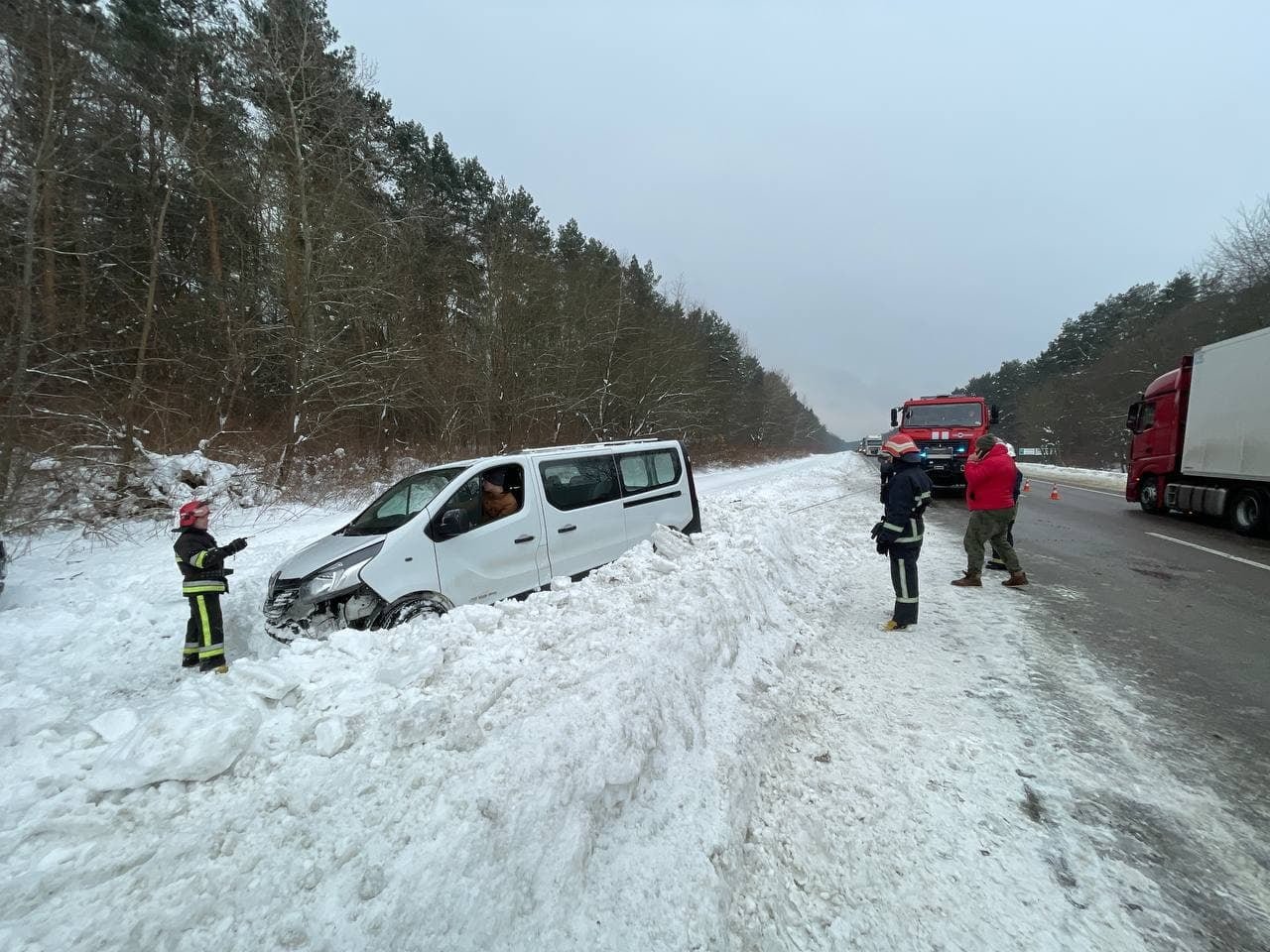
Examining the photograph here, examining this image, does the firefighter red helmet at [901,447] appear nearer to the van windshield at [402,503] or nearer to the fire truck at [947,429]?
the van windshield at [402,503]

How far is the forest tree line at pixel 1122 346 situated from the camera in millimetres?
24922

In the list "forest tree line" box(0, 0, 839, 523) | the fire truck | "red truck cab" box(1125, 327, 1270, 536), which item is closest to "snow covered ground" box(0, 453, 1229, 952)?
"forest tree line" box(0, 0, 839, 523)

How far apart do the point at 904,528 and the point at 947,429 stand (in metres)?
10.8

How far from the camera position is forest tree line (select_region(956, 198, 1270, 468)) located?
24.9 meters

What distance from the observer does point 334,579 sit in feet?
13.6

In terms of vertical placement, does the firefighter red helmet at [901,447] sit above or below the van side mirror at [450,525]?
above

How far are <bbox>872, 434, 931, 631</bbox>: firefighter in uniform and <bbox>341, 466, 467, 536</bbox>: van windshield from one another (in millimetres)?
4377

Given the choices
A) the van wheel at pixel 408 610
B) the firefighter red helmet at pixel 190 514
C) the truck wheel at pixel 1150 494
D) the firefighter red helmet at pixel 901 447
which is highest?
the firefighter red helmet at pixel 901 447

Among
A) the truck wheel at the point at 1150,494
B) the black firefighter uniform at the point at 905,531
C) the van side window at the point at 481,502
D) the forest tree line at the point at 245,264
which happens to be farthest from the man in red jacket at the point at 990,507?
the forest tree line at the point at 245,264

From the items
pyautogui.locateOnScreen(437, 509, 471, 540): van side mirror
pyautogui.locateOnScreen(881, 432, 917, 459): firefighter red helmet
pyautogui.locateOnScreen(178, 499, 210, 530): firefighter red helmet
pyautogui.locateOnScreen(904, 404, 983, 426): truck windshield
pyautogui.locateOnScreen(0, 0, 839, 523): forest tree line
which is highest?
pyautogui.locateOnScreen(0, 0, 839, 523): forest tree line

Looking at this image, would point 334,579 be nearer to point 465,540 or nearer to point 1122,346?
point 465,540

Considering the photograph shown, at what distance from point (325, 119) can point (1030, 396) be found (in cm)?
6568

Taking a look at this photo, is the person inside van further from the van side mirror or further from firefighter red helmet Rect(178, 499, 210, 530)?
firefighter red helmet Rect(178, 499, 210, 530)

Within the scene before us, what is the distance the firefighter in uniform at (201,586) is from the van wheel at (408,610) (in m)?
1.39
